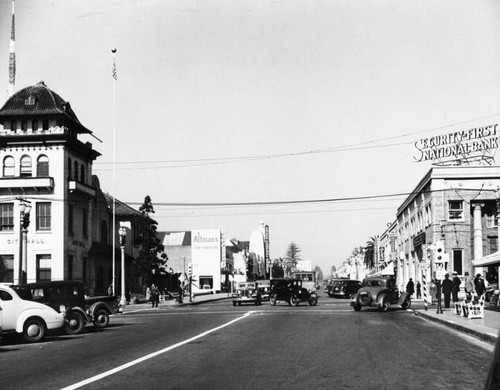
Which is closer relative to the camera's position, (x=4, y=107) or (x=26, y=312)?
(x=26, y=312)

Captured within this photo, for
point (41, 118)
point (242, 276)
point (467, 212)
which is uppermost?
point (41, 118)

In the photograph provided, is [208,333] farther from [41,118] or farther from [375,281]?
[41,118]

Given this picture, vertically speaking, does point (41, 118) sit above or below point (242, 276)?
above

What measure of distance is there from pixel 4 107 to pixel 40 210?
8166 millimetres

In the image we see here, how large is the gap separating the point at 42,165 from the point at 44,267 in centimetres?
737

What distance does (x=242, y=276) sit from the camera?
105188mm

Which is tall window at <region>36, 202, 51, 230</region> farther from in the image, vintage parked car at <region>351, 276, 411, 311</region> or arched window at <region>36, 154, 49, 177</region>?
vintage parked car at <region>351, 276, 411, 311</region>

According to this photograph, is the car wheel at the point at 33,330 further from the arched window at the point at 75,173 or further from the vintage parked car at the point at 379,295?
the arched window at the point at 75,173

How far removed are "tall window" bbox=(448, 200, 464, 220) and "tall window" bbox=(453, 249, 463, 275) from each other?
2741 mm

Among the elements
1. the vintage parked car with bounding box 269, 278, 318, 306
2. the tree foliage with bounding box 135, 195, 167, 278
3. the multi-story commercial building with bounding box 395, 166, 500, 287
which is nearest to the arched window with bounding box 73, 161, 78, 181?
the tree foliage with bounding box 135, 195, 167, 278

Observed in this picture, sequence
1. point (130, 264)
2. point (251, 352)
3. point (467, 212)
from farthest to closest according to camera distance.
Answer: point (130, 264) < point (467, 212) < point (251, 352)

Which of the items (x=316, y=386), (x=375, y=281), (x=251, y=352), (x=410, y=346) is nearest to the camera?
(x=316, y=386)

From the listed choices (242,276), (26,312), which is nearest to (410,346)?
(26,312)

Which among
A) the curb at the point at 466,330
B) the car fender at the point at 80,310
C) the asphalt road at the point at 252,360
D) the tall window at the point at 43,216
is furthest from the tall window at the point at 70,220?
the curb at the point at 466,330
